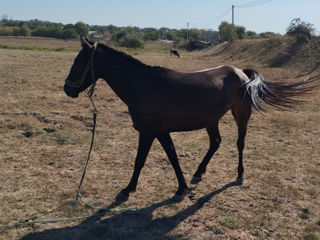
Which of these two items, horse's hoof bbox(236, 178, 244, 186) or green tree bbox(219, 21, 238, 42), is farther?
green tree bbox(219, 21, 238, 42)

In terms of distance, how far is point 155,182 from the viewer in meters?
4.63

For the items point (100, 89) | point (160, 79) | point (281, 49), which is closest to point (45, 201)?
point (160, 79)

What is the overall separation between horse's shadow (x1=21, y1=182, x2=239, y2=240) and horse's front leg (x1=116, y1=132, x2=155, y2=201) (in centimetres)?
36

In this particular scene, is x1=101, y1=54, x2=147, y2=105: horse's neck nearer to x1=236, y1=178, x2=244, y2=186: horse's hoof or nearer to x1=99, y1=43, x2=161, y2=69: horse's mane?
x1=99, y1=43, x2=161, y2=69: horse's mane

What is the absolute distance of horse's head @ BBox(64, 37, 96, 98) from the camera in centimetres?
389

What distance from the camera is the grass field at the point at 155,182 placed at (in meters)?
3.51

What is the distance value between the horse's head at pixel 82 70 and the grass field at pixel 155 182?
1501 mm

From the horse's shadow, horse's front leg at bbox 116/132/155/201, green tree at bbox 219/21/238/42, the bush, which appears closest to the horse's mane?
horse's front leg at bbox 116/132/155/201

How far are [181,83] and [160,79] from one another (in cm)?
28

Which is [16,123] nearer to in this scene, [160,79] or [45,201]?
[45,201]

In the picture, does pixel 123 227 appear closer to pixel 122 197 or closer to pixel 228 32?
pixel 122 197

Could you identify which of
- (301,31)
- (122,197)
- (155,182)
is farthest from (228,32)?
(122,197)

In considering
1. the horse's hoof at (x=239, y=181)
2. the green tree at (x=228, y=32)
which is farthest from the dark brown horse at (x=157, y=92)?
the green tree at (x=228, y=32)

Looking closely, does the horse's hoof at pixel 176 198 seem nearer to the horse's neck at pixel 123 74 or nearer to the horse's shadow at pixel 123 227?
the horse's shadow at pixel 123 227
